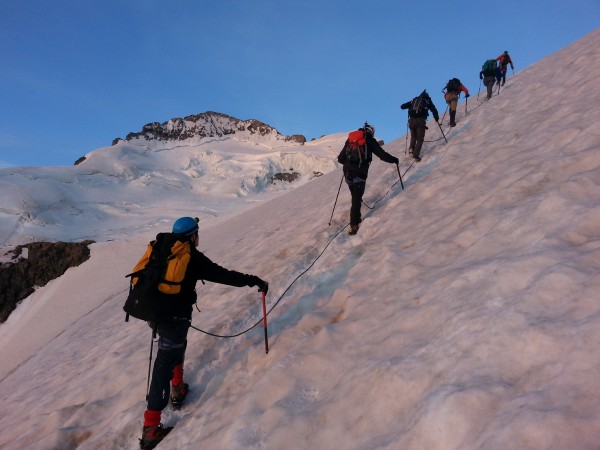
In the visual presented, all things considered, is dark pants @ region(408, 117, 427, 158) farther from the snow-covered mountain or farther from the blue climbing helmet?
the blue climbing helmet

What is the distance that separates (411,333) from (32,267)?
21.5m

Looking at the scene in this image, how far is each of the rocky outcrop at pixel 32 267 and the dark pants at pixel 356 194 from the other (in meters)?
17.7

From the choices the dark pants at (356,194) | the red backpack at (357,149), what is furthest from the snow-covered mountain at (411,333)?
the red backpack at (357,149)

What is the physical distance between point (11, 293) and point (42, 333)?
6286 millimetres

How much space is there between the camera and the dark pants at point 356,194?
7781 mm

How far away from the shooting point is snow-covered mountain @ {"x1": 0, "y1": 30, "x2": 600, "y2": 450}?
2.66 meters

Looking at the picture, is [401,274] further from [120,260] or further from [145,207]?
[145,207]

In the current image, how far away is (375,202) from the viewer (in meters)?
9.66

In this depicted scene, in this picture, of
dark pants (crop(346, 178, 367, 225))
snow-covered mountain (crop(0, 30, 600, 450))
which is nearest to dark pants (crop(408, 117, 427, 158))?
snow-covered mountain (crop(0, 30, 600, 450))

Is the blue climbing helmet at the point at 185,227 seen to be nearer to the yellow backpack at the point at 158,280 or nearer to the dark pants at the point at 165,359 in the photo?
the yellow backpack at the point at 158,280

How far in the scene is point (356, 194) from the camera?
790cm

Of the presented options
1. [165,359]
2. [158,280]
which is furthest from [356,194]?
[165,359]

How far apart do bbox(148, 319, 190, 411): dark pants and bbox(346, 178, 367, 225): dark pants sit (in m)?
4.56

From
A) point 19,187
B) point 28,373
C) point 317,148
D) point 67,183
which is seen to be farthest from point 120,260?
point 317,148
